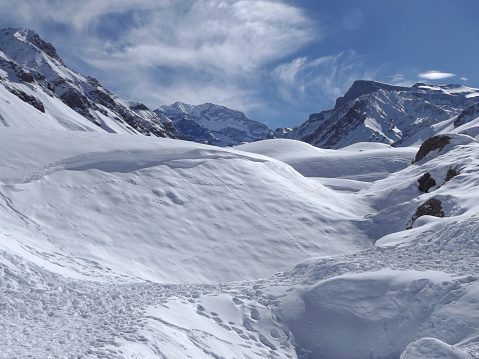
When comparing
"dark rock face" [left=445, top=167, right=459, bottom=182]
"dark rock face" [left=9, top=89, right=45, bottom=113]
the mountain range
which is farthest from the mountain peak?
"dark rock face" [left=445, top=167, right=459, bottom=182]

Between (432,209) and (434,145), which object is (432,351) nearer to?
(432,209)

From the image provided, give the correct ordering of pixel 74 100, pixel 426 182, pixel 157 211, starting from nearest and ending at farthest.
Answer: pixel 157 211 < pixel 426 182 < pixel 74 100

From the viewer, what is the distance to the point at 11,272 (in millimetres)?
7672

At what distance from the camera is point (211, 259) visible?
1401cm

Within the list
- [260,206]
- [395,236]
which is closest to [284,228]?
[260,206]

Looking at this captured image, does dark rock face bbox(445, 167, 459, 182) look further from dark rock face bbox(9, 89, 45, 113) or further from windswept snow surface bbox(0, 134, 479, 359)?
dark rock face bbox(9, 89, 45, 113)

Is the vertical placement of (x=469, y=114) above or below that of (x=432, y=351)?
above

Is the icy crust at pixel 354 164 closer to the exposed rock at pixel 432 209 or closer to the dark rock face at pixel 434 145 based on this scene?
the dark rock face at pixel 434 145

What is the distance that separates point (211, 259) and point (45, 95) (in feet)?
404

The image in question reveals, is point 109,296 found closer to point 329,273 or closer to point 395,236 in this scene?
point 329,273

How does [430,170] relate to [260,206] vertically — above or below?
above

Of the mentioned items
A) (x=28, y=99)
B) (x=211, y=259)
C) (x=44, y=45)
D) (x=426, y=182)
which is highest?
(x=44, y=45)

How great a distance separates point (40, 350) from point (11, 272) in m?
2.75

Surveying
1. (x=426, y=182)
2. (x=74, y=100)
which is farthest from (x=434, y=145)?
(x=74, y=100)
